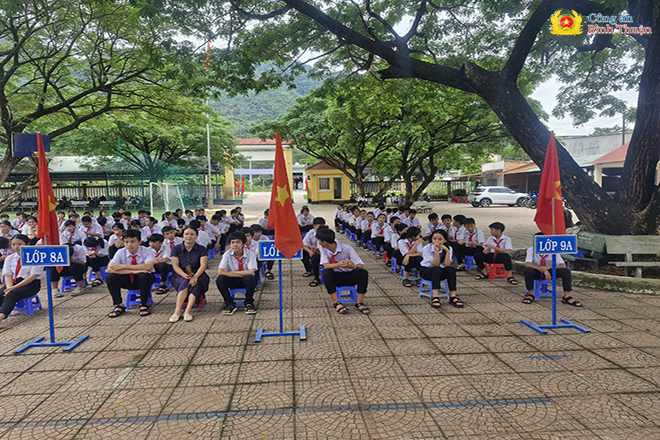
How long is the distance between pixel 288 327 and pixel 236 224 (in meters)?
7.16

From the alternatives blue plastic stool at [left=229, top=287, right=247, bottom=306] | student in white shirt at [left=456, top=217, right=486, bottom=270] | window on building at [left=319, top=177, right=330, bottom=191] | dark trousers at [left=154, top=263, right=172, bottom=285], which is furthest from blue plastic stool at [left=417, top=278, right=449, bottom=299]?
window on building at [left=319, top=177, right=330, bottom=191]

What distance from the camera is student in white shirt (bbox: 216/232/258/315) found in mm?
5398

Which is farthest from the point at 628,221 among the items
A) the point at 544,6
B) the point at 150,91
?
the point at 150,91

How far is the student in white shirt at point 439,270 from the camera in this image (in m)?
5.60

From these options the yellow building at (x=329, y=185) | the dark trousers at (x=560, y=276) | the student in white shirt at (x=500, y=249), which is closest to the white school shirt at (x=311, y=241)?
the student in white shirt at (x=500, y=249)

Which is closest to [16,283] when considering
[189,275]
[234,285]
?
[189,275]

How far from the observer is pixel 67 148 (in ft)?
76.8

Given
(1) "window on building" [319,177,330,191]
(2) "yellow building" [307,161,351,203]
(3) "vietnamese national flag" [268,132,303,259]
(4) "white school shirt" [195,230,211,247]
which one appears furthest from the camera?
(1) "window on building" [319,177,330,191]

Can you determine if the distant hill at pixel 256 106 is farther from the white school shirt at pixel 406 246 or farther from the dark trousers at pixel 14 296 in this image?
the dark trousers at pixel 14 296

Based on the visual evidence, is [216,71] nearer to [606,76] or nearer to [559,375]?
[559,375]

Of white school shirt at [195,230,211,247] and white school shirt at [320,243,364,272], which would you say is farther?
white school shirt at [195,230,211,247]

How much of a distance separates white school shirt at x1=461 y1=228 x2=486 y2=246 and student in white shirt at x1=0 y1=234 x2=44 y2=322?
7.24 metres

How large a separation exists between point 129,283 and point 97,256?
2.22m

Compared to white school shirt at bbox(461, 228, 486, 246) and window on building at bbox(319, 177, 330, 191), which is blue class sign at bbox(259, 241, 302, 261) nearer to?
white school shirt at bbox(461, 228, 486, 246)
